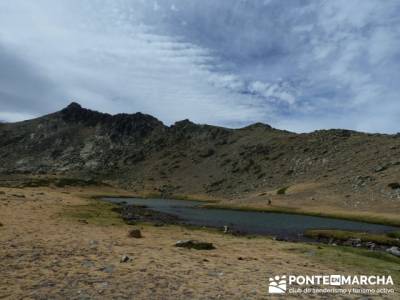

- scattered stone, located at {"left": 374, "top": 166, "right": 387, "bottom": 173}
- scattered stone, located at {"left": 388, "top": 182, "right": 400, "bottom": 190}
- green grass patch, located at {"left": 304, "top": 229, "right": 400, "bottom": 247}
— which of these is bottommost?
green grass patch, located at {"left": 304, "top": 229, "right": 400, "bottom": 247}

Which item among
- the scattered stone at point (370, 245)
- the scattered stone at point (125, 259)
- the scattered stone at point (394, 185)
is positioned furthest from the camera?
the scattered stone at point (394, 185)

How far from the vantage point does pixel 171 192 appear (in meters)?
188

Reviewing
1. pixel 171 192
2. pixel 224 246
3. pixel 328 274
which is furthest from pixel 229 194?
pixel 328 274

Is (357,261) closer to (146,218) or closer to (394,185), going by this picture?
(146,218)

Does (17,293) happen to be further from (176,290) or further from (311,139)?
(311,139)

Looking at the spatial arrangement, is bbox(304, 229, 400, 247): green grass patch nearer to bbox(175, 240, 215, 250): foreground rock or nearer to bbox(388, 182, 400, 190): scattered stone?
bbox(175, 240, 215, 250): foreground rock

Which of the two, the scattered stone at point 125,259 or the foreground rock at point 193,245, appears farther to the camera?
the foreground rock at point 193,245

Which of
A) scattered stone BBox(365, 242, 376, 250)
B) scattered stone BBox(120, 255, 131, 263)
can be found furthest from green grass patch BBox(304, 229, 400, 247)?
scattered stone BBox(120, 255, 131, 263)

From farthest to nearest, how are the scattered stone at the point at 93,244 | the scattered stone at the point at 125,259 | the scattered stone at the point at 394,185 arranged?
the scattered stone at the point at 394,185 < the scattered stone at the point at 93,244 < the scattered stone at the point at 125,259

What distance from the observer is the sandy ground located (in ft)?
54.4

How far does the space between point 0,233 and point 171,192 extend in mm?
159449

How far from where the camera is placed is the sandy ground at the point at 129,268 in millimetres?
16594

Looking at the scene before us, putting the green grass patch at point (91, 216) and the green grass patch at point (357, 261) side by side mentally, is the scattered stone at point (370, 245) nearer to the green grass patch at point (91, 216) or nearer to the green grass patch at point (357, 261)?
the green grass patch at point (357, 261)

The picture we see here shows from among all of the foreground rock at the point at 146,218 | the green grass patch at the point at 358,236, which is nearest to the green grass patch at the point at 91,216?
the foreground rock at the point at 146,218
